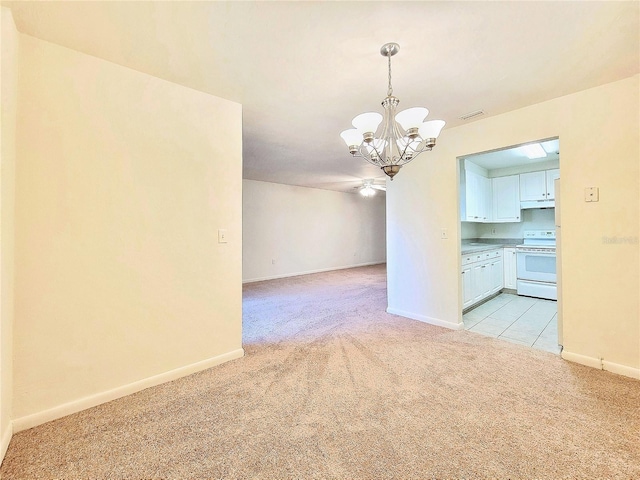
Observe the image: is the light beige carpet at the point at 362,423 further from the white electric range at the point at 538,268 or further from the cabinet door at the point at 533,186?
the cabinet door at the point at 533,186

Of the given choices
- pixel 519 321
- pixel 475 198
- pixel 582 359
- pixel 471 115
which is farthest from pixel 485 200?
pixel 582 359

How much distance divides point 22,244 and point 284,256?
5.40 metres

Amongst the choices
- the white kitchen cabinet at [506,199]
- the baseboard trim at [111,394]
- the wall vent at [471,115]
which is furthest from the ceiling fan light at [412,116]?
the white kitchen cabinet at [506,199]

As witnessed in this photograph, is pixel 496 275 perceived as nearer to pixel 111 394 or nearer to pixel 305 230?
pixel 305 230

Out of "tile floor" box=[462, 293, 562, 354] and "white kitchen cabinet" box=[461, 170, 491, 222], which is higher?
"white kitchen cabinet" box=[461, 170, 491, 222]

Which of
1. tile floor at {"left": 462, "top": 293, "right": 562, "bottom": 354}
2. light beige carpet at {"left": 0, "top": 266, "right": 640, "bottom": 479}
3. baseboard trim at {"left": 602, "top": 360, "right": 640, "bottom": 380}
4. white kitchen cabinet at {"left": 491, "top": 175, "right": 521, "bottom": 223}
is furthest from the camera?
white kitchen cabinet at {"left": 491, "top": 175, "right": 521, "bottom": 223}

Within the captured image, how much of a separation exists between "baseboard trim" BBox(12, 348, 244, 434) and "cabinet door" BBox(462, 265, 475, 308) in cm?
293

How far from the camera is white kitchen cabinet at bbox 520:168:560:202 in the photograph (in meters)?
4.43

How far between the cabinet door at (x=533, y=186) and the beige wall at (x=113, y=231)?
4951 millimetres

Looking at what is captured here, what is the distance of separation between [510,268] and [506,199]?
1.29 metres

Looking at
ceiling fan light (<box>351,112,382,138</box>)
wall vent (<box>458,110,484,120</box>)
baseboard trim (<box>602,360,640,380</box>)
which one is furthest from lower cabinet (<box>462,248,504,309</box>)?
ceiling fan light (<box>351,112,382,138</box>)

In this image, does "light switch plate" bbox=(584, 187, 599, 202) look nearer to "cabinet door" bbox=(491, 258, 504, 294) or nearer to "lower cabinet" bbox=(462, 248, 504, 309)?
"lower cabinet" bbox=(462, 248, 504, 309)

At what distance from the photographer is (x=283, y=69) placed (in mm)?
1948

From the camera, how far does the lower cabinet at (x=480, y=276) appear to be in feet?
11.9
